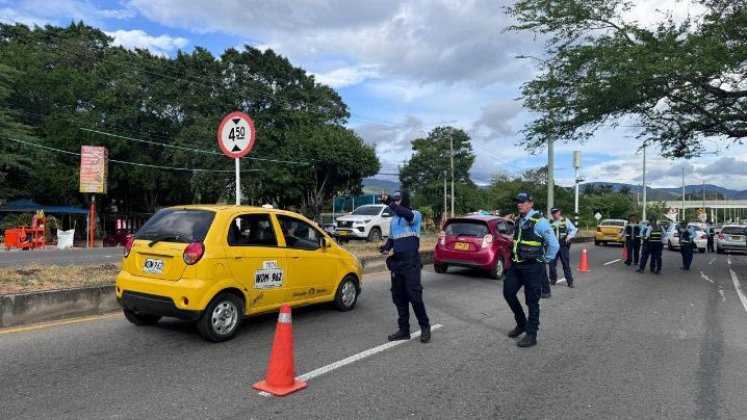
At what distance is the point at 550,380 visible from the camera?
5.18 m

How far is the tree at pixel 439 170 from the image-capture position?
62.7m

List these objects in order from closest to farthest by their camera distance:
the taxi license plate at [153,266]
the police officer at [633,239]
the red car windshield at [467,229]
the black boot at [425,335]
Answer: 1. the taxi license plate at [153,266]
2. the black boot at [425,335]
3. the red car windshield at [467,229]
4. the police officer at [633,239]

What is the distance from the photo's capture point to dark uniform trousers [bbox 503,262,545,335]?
636 centimetres

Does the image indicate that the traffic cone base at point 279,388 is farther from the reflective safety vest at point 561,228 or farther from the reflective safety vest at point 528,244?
the reflective safety vest at point 561,228

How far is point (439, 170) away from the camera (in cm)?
6550

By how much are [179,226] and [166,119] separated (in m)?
37.5

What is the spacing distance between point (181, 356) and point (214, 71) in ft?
123

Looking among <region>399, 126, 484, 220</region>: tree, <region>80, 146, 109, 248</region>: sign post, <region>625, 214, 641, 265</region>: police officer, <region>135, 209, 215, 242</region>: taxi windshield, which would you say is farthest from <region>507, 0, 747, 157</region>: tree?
<region>399, 126, 484, 220</region>: tree

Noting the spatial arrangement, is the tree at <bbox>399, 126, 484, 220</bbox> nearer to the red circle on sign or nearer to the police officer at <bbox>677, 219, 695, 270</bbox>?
the police officer at <bbox>677, 219, 695, 270</bbox>

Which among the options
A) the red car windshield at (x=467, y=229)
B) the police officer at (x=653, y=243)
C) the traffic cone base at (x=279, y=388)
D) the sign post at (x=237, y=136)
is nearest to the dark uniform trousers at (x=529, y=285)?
the traffic cone base at (x=279, y=388)

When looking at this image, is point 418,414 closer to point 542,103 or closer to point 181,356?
point 181,356

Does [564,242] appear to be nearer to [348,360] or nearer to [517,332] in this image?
[517,332]

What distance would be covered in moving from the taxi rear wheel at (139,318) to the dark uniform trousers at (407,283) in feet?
10.4

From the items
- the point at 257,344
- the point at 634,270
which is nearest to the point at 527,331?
the point at 257,344
